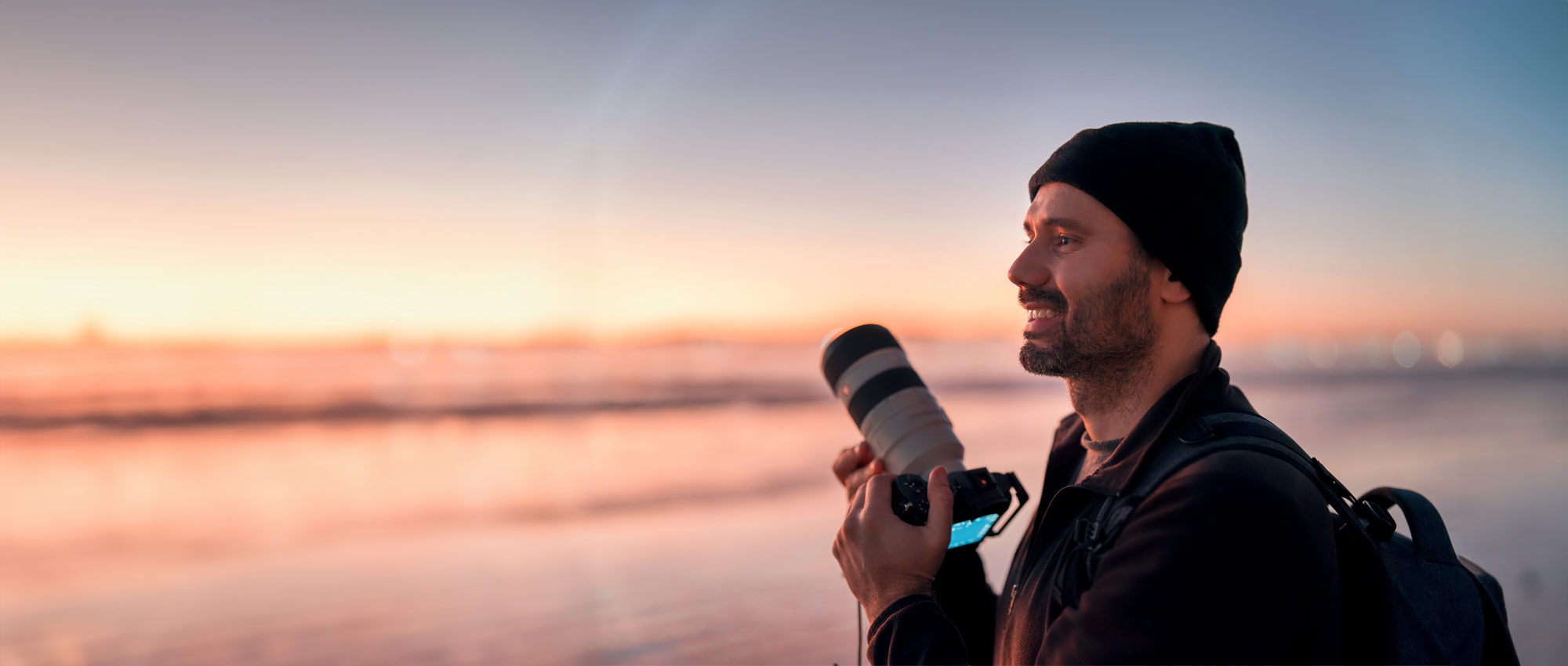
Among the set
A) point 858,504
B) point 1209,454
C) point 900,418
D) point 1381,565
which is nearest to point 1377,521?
point 1381,565

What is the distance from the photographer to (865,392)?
8.27ft

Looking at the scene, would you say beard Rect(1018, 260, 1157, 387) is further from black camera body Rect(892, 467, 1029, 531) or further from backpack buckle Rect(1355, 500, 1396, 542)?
backpack buckle Rect(1355, 500, 1396, 542)

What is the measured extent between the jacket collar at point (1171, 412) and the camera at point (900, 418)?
0.35 meters

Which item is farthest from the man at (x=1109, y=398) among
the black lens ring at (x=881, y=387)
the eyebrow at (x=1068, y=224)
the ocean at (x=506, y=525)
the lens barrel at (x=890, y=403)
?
the ocean at (x=506, y=525)

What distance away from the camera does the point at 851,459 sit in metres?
2.53

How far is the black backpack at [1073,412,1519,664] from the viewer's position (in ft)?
4.57

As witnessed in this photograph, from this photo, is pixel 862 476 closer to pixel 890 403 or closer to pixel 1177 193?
pixel 890 403

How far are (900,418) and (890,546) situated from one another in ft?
2.30

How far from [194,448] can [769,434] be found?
24.1 ft

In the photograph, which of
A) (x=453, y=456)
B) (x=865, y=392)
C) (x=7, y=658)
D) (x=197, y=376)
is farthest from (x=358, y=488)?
(x=197, y=376)

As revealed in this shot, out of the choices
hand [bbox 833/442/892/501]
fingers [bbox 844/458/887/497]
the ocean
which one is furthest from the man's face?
the ocean

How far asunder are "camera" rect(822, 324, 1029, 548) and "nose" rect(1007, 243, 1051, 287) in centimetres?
49

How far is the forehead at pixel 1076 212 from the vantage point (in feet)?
6.04

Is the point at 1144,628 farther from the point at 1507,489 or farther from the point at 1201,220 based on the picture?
the point at 1507,489
